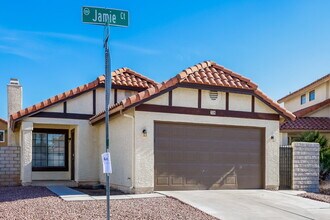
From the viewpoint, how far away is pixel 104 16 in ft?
21.4

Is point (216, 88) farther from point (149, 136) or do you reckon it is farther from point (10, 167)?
point (10, 167)

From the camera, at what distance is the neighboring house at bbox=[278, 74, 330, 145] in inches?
893

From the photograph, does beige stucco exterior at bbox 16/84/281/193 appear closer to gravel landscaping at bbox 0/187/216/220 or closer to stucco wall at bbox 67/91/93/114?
stucco wall at bbox 67/91/93/114

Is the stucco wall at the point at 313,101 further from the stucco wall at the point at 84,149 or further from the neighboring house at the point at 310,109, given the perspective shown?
the stucco wall at the point at 84,149

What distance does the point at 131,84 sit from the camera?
16125 mm

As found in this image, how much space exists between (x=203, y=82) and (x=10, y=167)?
28.8 ft

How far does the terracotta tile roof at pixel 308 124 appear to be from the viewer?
2248 cm

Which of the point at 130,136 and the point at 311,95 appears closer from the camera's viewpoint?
the point at 130,136

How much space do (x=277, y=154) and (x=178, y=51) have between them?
17.2ft

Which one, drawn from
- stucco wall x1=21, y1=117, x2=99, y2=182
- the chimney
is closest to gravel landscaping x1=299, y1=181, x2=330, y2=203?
stucco wall x1=21, y1=117, x2=99, y2=182

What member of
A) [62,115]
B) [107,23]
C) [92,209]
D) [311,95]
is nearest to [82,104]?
[62,115]

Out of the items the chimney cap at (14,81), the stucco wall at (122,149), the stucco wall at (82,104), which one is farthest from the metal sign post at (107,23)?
the chimney cap at (14,81)

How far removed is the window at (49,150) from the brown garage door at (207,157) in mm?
6668

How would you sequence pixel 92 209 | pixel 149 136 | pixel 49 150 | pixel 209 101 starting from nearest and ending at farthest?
1. pixel 92 209
2. pixel 149 136
3. pixel 209 101
4. pixel 49 150
